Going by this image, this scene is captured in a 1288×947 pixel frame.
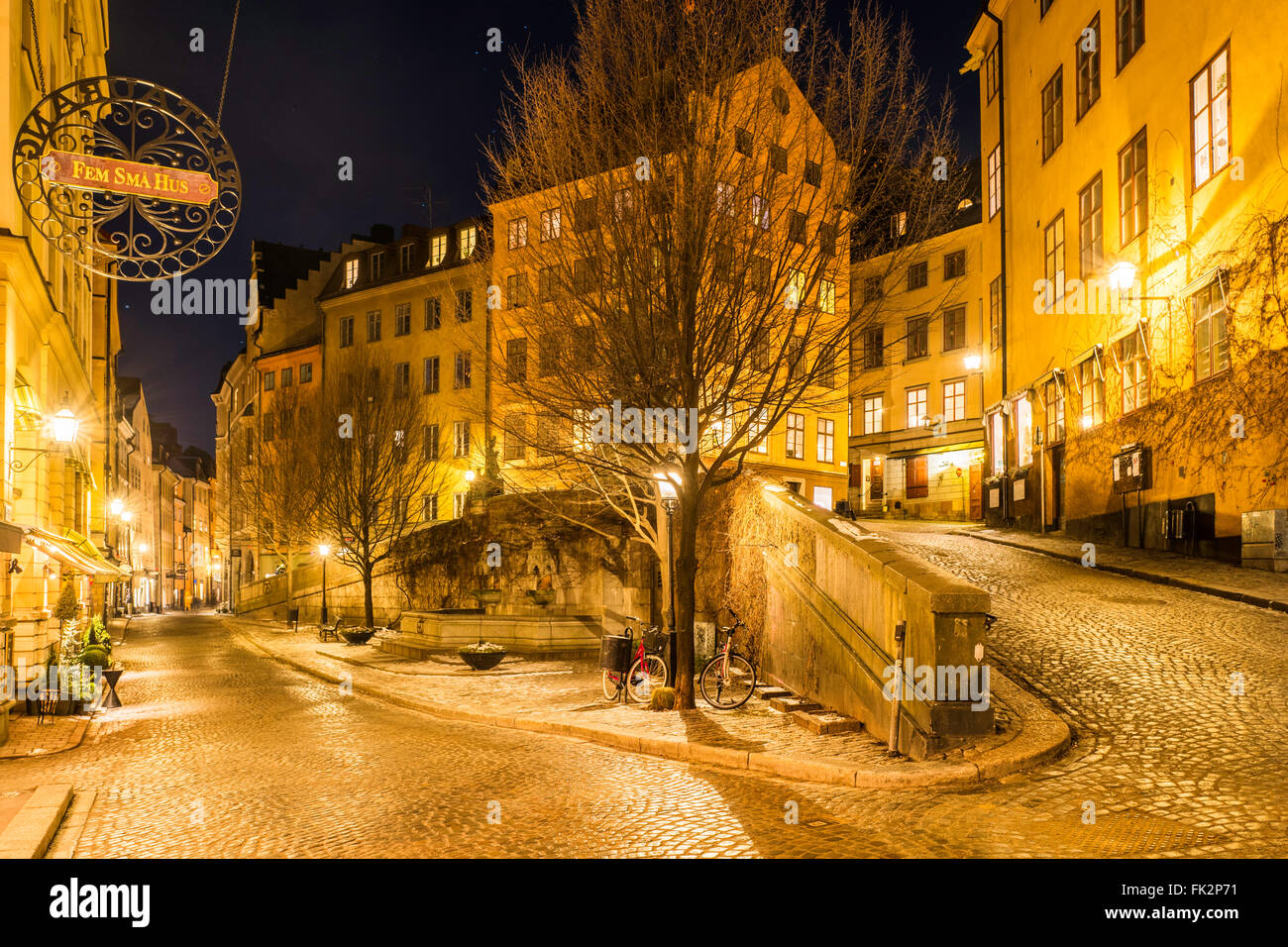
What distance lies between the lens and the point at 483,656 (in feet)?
62.8

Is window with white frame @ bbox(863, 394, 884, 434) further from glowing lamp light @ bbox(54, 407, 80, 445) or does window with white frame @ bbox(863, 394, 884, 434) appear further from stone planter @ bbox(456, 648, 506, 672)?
glowing lamp light @ bbox(54, 407, 80, 445)

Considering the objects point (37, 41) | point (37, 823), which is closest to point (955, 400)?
point (37, 41)

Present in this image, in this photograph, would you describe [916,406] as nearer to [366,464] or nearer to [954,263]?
[954,263]

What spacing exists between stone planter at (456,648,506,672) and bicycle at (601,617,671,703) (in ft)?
17.5

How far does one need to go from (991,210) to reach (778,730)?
24627 mm

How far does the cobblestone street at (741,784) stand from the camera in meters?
6.56

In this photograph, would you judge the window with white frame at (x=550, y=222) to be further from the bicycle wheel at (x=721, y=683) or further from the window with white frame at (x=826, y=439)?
the window with white frame at (x=826, y=439)

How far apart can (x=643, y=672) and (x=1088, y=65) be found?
59.9 ft

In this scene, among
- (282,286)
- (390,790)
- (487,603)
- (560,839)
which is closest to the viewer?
(560,839)

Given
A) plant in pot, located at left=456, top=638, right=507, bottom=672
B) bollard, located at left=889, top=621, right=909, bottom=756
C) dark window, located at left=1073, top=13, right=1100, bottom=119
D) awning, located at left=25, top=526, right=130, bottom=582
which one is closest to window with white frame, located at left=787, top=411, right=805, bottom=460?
dark window, located at left=1073, top=13, right=1100, bottom=119

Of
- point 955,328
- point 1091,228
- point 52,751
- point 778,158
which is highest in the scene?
point 955,328

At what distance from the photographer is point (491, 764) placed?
9.77 meters

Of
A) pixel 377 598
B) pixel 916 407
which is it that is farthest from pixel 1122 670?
pixel 916 407

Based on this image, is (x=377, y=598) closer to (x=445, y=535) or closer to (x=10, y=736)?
(x=445, y=535)
